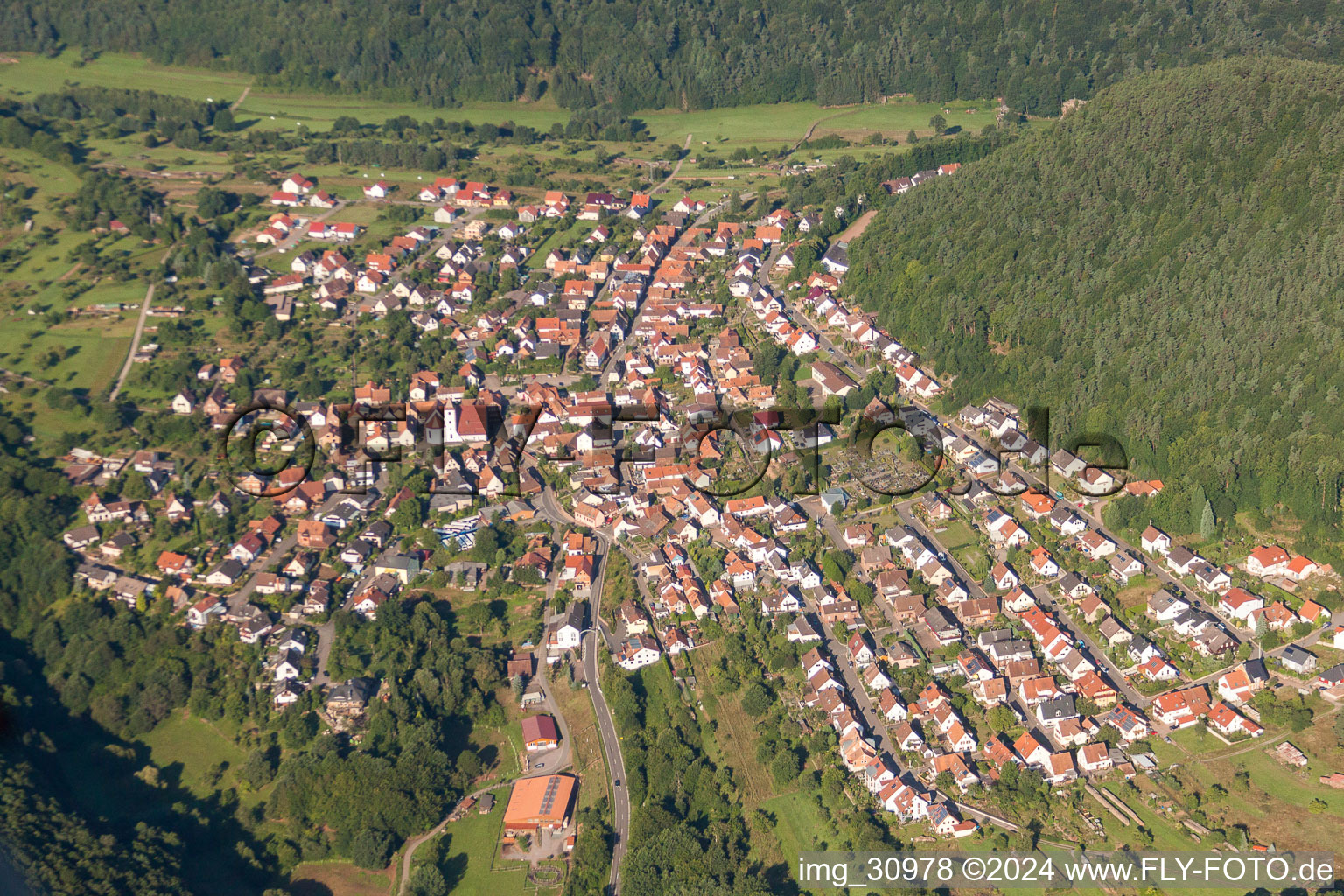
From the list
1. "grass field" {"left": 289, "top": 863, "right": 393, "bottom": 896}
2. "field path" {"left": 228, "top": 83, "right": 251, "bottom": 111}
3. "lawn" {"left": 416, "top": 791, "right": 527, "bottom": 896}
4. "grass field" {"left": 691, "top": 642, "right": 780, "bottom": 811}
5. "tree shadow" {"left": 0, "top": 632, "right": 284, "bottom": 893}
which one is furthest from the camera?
"field path" {"left": 228, "top": 83, "right": 251, "bottom": 111}

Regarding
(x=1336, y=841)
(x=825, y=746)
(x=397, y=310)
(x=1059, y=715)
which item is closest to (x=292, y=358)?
(x=397, y=310)

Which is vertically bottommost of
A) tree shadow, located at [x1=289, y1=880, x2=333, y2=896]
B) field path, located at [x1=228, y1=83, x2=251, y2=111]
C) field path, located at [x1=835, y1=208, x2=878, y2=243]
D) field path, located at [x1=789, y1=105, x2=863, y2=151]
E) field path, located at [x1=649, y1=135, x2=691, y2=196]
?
tree shadow, located at [x1=289, y1=880, x2=333, y2=896]

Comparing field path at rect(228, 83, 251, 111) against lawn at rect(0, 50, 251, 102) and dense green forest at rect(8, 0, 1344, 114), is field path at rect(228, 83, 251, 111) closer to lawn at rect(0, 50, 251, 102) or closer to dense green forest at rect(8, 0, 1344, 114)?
lawn at rect(0, 50, 251, 102)

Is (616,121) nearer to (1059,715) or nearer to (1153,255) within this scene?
(1153,255)

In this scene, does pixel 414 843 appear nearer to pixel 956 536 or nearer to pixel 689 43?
pixel 956 536

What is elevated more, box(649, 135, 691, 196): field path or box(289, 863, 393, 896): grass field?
box(649, 135, 691, 196): field path

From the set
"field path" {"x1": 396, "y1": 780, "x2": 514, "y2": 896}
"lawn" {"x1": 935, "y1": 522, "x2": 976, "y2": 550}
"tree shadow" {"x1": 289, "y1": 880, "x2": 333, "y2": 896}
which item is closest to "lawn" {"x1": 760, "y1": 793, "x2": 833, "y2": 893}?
"field path" {"x1": 396, "y1": 780, "x2": 514, "y2": 896}
